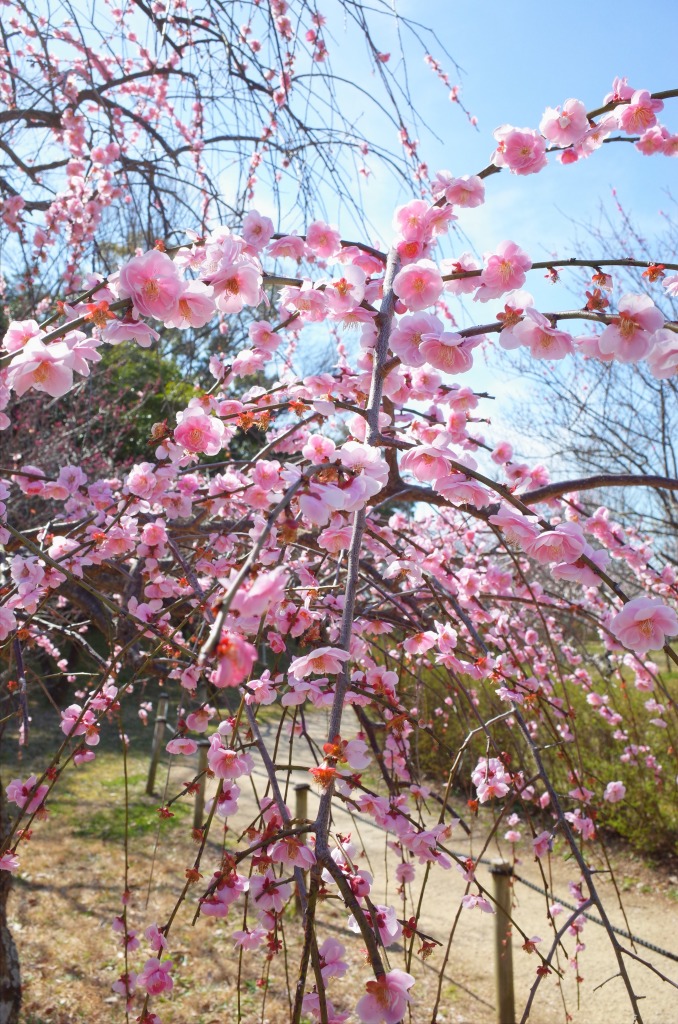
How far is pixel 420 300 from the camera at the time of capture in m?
1.19

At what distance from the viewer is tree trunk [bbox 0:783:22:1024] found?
7.77 ft

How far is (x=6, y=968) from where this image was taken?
2.39 meters

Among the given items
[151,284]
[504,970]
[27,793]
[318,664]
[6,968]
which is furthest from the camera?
[504,970]

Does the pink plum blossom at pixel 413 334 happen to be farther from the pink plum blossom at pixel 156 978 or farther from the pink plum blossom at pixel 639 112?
the pink plum blossom at pixel 156 978

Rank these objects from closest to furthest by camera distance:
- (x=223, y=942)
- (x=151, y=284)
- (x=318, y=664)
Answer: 1. (x=151, y=284)
2. (x=318, y=664)
3. (x=223, y=942)

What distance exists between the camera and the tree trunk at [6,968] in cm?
237

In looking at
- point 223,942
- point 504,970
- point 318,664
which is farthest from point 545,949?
point 318,664

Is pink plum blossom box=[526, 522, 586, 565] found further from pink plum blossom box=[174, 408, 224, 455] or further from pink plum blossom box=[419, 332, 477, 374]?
pink plum blossom box=[174, 408, 224, 455]

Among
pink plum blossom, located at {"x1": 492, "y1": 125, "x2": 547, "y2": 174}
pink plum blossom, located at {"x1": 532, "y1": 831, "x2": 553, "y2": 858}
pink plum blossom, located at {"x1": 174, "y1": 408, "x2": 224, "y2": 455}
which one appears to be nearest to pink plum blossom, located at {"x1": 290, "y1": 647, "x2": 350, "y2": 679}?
pink plum blossom, located at {"x1": 174, "y1": 408, "x2": 224, "y2": 455}

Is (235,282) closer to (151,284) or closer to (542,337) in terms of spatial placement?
(151,284)

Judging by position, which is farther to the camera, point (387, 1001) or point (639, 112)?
point (639, 112)

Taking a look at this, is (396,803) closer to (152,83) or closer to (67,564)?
(67,564)

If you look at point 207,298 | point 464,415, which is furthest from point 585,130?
point 207,298

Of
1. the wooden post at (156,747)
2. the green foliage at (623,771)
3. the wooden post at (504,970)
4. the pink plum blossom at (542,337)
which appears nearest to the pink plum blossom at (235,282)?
the pink plum blossom at (542,337)
